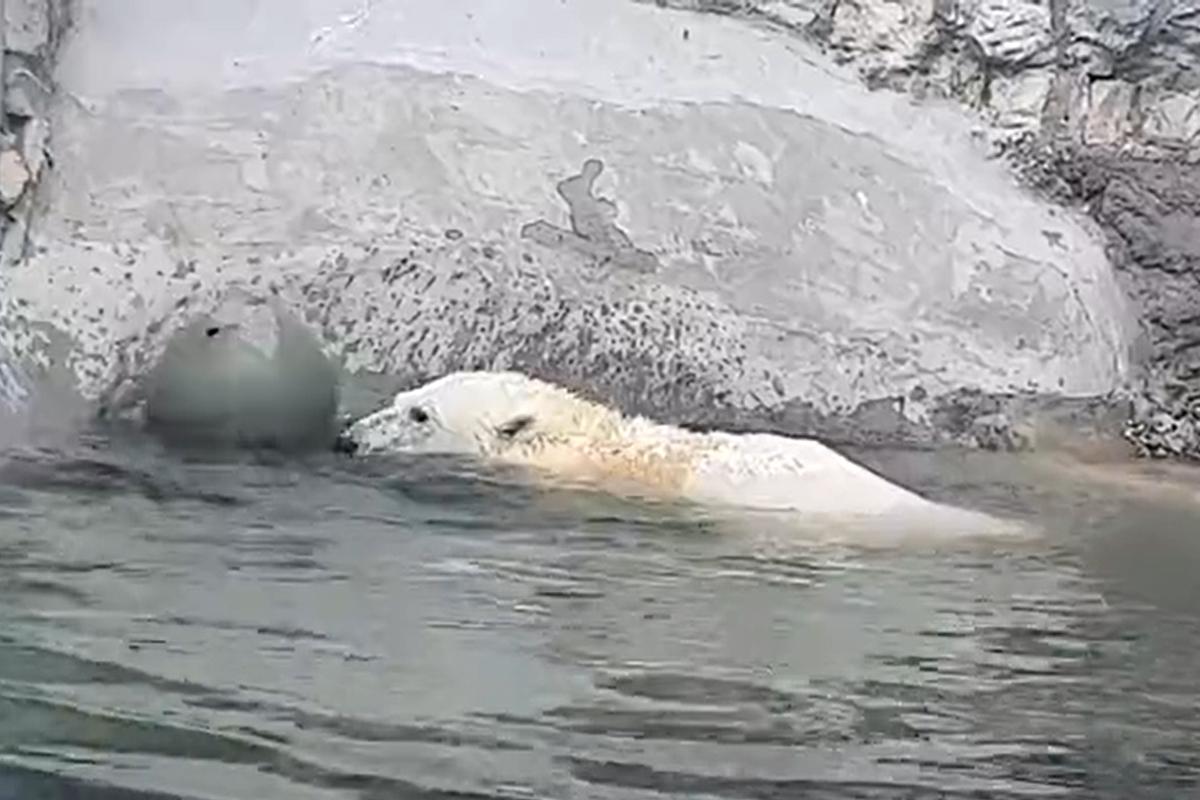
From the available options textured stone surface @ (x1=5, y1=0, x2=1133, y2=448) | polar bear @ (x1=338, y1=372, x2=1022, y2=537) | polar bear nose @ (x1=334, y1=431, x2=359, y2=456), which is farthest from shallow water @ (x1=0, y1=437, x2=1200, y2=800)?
textured stone surface @ (x1=5, y1=0, x2=1133, y2=448)

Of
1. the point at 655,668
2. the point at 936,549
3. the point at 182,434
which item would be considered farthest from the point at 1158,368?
the point at 655,668

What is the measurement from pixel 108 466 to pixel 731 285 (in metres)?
2.88

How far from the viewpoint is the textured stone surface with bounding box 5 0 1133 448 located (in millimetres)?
6898

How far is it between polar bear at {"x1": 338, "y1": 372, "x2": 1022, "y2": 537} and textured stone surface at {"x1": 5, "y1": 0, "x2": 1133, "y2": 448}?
47.5 inches

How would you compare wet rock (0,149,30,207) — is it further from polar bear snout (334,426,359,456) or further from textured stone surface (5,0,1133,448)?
polar bear snout (334,426,359,456)

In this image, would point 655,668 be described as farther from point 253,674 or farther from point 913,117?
point 913,117

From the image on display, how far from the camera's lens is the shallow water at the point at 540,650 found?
2422 millimetres

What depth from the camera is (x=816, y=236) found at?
743 cm

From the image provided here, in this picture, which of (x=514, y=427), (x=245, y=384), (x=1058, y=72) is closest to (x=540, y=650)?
(x=514, y=427)

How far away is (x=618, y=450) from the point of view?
5367 millimetres

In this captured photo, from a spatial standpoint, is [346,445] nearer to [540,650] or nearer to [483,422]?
[483,422]

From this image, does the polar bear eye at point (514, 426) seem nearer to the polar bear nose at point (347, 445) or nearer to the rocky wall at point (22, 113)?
the polar bear nose at point (347, 445)

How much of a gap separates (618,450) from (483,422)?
1.50 feet

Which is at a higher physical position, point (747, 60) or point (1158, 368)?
Result: point (747, 60)
